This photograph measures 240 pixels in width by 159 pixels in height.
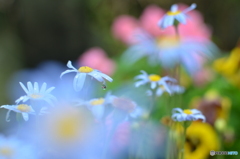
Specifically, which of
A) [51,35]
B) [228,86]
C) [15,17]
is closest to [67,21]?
[51,35]

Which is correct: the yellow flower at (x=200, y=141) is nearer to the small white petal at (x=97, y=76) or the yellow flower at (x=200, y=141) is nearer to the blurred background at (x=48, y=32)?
the small white petal at (x=97, y=76)

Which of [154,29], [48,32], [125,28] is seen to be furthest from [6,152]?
[48,32]

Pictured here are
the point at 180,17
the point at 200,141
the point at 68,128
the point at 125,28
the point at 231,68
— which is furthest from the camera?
the point at 125,28

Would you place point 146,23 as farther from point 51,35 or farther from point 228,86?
point 51,35

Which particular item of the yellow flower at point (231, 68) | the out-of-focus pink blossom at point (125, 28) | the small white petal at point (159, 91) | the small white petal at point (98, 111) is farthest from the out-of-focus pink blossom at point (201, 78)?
the small white petal at point (98, 111)

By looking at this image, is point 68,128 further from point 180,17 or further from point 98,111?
point 180,17

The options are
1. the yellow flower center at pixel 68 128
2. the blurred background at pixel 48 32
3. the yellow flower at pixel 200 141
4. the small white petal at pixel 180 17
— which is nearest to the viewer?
the yellow flower center at pixel 68 128
